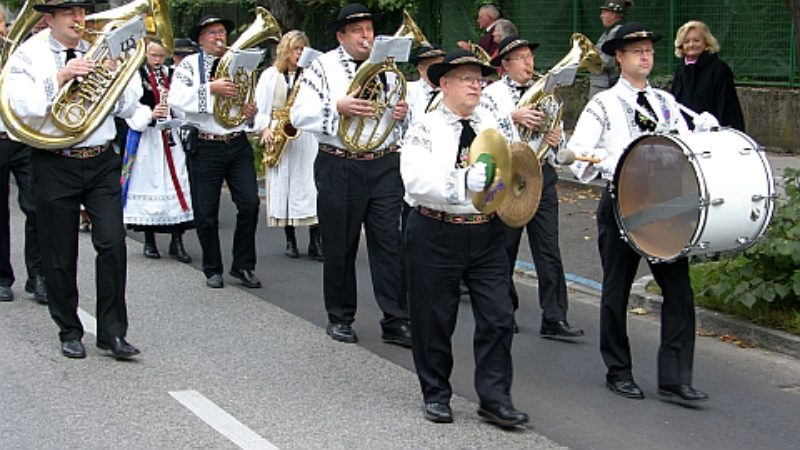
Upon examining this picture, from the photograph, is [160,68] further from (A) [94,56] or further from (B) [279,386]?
(B) [279,386]

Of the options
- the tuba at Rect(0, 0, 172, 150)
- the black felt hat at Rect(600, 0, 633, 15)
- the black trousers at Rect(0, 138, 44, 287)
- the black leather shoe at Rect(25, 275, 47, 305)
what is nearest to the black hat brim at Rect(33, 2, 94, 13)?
the tuba at Rect(0, 0, 172, 150)

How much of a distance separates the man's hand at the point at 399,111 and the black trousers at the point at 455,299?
5.51 feet

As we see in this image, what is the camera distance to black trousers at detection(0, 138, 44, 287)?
9.57 metres

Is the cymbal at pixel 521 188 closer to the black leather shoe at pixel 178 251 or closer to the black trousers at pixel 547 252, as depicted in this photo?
the black trousers at pixel 547 252

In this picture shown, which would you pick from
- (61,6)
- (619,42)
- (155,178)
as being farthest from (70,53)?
(155,178)

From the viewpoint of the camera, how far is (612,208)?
23.2 feet

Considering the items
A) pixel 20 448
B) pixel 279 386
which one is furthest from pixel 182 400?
pixel 20 448

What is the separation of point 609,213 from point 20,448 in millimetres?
3206

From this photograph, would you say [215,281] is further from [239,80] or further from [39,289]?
[239,80]

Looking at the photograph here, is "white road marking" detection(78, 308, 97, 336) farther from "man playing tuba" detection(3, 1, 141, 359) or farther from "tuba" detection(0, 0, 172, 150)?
"tuba" detection(0, 0, 172, 150)

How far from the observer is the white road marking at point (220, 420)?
246 inches

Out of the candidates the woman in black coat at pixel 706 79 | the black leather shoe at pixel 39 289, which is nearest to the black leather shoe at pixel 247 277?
the black leather shoe at pixel 39 289

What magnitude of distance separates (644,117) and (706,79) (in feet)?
12.9

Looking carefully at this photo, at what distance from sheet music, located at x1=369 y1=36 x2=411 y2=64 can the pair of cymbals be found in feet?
6.64
